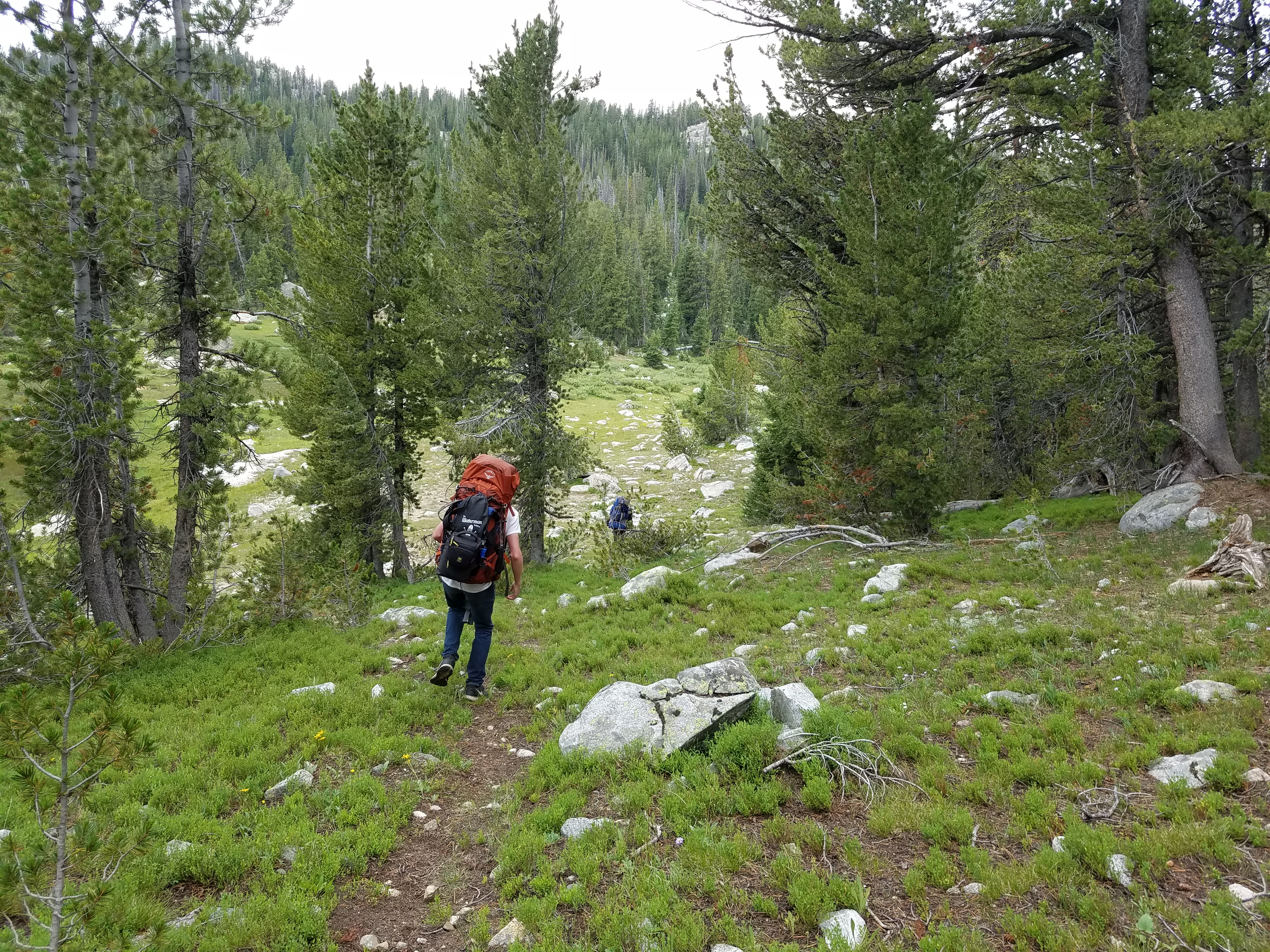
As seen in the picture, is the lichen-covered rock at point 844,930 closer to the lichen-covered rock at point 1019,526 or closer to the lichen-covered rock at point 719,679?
the lichen-covered rock at point 719,679

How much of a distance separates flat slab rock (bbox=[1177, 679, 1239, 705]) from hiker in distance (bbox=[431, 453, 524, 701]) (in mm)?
5760

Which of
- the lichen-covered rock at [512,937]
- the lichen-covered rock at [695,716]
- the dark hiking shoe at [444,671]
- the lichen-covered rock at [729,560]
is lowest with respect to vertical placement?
the lichen-covered rock at [729,560]

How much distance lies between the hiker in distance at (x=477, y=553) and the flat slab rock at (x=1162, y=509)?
10145 mm

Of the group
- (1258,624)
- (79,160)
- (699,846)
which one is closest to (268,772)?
(699,846)

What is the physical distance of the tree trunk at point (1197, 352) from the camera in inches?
395

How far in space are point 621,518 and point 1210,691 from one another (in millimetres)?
11693

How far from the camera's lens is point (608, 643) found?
8125 millimetres

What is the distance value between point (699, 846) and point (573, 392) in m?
47.3

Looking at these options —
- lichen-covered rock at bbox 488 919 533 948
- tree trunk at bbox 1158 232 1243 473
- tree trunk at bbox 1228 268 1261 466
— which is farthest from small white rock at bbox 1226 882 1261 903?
tree trunk at bbox 1228 268 1261 466

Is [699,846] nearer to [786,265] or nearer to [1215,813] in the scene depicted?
[1215,813]

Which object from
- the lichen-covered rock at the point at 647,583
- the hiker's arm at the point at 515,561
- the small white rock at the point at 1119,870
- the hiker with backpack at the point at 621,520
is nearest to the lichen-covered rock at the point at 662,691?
the hiker's arm at the point at 515,561

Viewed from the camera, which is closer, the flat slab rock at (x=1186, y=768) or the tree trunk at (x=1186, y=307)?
the flat slab rock at (x=1186, y=768)

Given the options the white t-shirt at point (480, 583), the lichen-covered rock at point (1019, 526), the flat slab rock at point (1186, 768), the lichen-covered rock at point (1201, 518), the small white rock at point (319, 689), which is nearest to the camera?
the flat slab rock at point (1186, 768)

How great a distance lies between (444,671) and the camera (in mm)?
6426
